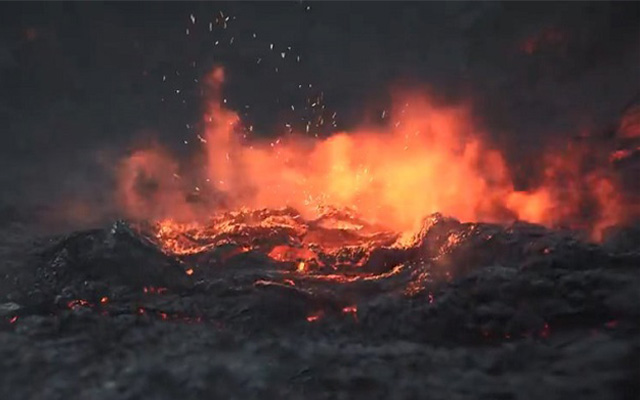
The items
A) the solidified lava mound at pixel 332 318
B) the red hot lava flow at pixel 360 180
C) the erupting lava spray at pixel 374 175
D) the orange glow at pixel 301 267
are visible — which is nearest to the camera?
the solidified lava mound at pixel 332 318

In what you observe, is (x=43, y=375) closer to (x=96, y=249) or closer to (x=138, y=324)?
(x=138, y=324)

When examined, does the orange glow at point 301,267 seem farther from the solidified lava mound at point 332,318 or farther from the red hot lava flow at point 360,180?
the red hot lava flow at point 360,180

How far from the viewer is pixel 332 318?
30.3 ft

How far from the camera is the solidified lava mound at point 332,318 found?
7953mm

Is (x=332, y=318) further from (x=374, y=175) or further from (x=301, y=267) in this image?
(x=374, y=175)

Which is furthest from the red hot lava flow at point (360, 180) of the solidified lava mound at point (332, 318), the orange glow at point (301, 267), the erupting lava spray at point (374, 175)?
the solidified lava mound at point (332, 318)

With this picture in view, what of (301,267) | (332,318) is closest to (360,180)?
(301,267)

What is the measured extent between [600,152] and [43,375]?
12157 millimetres

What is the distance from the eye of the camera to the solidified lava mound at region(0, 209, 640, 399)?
26.1 ft

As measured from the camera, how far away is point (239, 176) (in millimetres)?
16344

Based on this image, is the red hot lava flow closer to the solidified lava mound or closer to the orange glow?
the orange glow

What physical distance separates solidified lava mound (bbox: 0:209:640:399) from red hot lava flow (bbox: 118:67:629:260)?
128cm

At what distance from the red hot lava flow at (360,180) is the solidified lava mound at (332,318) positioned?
1.28 metres

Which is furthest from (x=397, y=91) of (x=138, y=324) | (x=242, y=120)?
(x=138, y=324)
